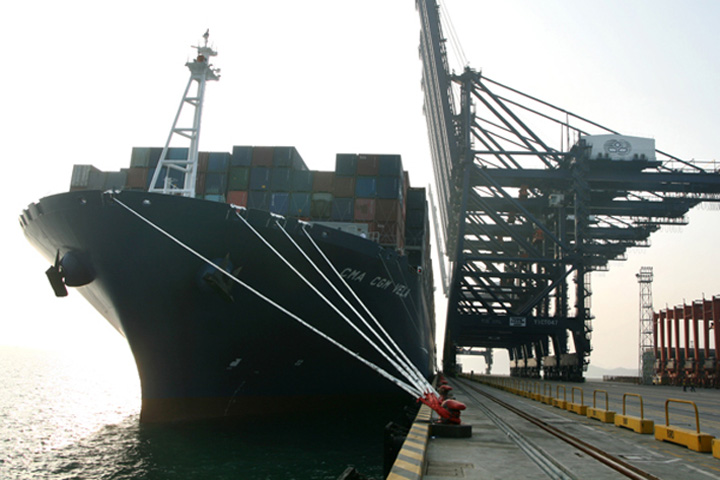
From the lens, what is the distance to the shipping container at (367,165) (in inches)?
919

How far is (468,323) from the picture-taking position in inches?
1414

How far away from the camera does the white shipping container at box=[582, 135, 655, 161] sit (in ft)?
111

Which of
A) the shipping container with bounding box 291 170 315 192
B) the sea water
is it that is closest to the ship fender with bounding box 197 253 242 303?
the sea water

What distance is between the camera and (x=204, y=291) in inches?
571

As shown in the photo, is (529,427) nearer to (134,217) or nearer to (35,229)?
(134,217)

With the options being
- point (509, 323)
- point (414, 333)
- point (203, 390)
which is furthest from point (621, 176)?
point (203, 390)

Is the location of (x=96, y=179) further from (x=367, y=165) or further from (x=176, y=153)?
(x=367, y=165)

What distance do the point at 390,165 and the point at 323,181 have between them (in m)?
3.03

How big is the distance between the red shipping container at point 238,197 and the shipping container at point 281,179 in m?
1.23

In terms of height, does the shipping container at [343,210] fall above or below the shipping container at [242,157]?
below

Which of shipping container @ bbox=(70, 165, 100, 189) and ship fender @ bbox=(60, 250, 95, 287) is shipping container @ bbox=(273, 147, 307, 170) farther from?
ship fender @ bbox=(60, 250, 95, 287)

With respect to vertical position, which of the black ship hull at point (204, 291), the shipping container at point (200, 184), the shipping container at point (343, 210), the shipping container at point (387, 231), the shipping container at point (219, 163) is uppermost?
the shipping container at point (219, 163)

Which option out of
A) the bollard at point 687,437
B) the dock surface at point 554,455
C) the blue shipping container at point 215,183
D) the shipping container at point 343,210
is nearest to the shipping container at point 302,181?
the shipping container at point 343,210

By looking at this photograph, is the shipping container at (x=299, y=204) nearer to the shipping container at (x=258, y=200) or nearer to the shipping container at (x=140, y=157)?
the shipping container at (x=258, y=200)
